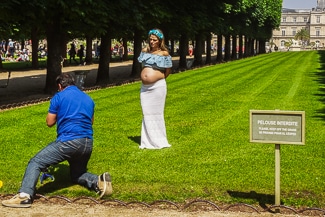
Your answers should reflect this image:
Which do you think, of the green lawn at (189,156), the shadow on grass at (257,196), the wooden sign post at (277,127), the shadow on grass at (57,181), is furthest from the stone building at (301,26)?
the wooden sign post at (277,127)

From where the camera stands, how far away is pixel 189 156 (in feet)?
30.0

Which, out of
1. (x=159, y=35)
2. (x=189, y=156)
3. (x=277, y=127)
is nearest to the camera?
(x=277, y=127)

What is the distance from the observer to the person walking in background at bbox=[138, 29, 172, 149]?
9148mm

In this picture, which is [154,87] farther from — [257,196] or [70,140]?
[257,196]

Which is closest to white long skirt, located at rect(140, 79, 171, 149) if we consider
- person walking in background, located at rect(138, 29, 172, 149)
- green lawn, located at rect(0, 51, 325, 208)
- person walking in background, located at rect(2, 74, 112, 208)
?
person walking in background, located at rect(138, 29, 172, 149)

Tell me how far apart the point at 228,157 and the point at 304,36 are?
162 metres

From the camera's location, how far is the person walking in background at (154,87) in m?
9.15

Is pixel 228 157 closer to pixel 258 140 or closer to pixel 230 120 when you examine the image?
pixel 258 140

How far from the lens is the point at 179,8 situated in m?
29.1

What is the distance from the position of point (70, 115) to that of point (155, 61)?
2.43 meters

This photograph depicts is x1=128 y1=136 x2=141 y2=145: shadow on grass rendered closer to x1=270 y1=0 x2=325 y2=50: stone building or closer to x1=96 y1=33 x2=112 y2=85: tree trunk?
x1=96 y1=33 x2=112 y2=85: tree trunk

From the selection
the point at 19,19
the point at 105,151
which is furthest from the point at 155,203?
Result: the point at 19,19

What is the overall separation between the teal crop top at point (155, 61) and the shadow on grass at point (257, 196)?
9.25 ft

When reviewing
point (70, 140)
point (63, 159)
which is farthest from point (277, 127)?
point (63, 159)
